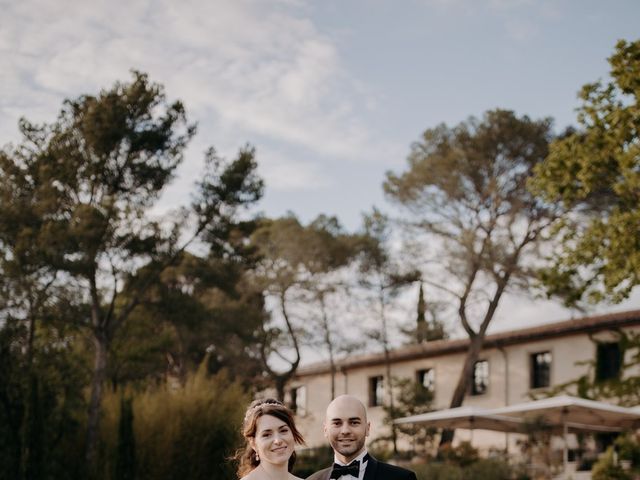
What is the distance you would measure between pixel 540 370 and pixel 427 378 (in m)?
5.81

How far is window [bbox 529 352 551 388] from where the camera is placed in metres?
33.0

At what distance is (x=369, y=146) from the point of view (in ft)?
62.0

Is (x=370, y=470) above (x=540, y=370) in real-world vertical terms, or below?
below

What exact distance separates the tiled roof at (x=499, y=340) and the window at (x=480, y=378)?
2.39 feet

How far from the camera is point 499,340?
3475cm

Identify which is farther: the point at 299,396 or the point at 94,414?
the point at 299,396

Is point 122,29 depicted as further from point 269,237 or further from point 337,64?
point 269,237

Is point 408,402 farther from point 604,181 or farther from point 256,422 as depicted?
point 256,422

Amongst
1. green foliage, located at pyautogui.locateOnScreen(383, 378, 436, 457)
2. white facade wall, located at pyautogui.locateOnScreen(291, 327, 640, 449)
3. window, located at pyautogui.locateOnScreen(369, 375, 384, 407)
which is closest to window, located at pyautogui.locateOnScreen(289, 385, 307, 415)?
white facade wall, located at pyautogui.locateOnScreen(291, 327, 640, 449)

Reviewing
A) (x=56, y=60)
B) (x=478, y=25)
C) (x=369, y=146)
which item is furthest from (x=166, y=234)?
(x=478, y=25)

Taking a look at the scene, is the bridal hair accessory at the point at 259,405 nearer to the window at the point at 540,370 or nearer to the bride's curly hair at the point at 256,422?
the bride's curly hair at the point at 256,422

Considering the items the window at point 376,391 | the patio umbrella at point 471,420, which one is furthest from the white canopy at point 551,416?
the window at point 376,391

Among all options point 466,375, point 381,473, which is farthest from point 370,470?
point 466,375

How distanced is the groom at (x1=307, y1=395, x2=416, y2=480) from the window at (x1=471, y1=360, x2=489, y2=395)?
3171 cm
